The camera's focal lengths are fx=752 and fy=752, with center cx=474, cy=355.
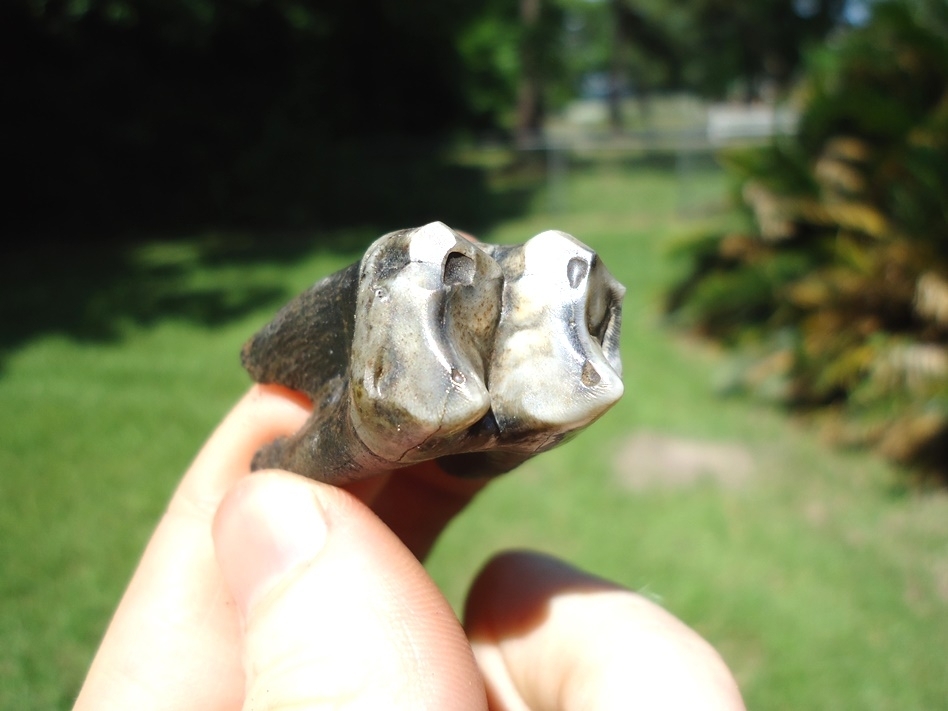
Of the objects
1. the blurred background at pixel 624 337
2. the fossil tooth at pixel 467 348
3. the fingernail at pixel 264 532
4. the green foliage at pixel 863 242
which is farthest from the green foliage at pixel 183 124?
the fossil tooth at pixel 467 348

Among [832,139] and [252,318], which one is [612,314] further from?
[252,318]

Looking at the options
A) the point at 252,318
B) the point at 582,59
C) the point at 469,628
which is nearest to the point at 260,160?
the point at 252,318

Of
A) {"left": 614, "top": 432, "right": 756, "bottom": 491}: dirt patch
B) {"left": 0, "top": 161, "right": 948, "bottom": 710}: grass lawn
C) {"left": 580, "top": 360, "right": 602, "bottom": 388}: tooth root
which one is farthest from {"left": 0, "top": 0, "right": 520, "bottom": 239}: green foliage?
{"left": 580, "top": 360, "right": 602, "bottom": 388}: tooth root

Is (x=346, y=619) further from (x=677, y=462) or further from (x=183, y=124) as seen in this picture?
(x=183, y=124)

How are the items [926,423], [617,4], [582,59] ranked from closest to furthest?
[926,423]
[617,4]
[582,59]

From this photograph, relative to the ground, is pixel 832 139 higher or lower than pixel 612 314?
lower

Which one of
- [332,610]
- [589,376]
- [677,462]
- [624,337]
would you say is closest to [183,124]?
[624,337]

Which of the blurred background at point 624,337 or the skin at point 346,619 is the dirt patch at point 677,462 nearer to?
the blurred background at point 624,337

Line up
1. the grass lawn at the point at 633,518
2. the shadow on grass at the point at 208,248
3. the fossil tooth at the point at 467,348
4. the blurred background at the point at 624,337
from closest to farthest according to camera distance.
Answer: the fossil tooth at the point at 467,348
the grass lawn at the point at 633,518
the blurred background at the point at 624,337
the shadow on grass at the point at 208,248
